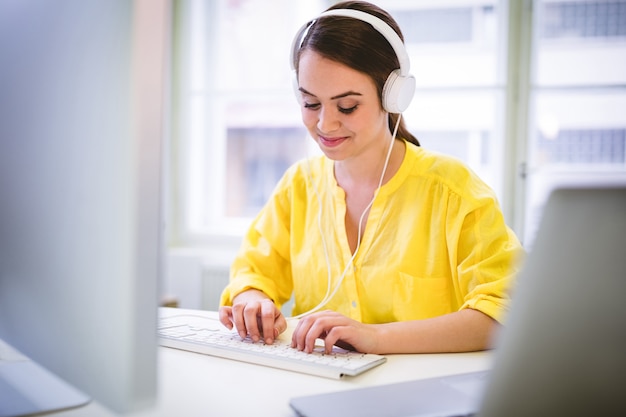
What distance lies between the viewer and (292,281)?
5.02ft

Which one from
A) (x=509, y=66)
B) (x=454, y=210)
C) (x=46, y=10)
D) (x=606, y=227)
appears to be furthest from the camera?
(x=509, y=66)

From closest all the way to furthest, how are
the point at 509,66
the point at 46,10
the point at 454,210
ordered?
the point at 46,10
the point at 454,210
the point at 509,66

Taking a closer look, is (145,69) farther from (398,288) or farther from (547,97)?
(547,97)

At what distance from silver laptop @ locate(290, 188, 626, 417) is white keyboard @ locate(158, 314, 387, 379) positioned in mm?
415

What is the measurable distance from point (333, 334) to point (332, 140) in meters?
0.51

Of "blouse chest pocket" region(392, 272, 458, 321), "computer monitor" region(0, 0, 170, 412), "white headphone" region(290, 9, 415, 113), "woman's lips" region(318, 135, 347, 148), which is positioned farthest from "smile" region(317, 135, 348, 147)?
"computer monitor" region(0, 0, 170, 412)

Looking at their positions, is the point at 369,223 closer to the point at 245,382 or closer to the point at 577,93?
the point at 245,382

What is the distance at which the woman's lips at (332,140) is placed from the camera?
130 cm

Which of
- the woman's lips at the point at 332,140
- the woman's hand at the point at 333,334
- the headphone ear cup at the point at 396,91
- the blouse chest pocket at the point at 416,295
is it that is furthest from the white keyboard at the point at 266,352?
the headphone ear cup at the point at 396,91

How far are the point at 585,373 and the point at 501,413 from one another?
68mm

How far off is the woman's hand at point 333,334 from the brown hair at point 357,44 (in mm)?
557

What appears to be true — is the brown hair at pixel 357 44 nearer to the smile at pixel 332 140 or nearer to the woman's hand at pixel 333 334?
the smile at pixel 332 140

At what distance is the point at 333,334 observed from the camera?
0.92m

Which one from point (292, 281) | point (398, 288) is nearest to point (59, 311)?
point (398, 288)
